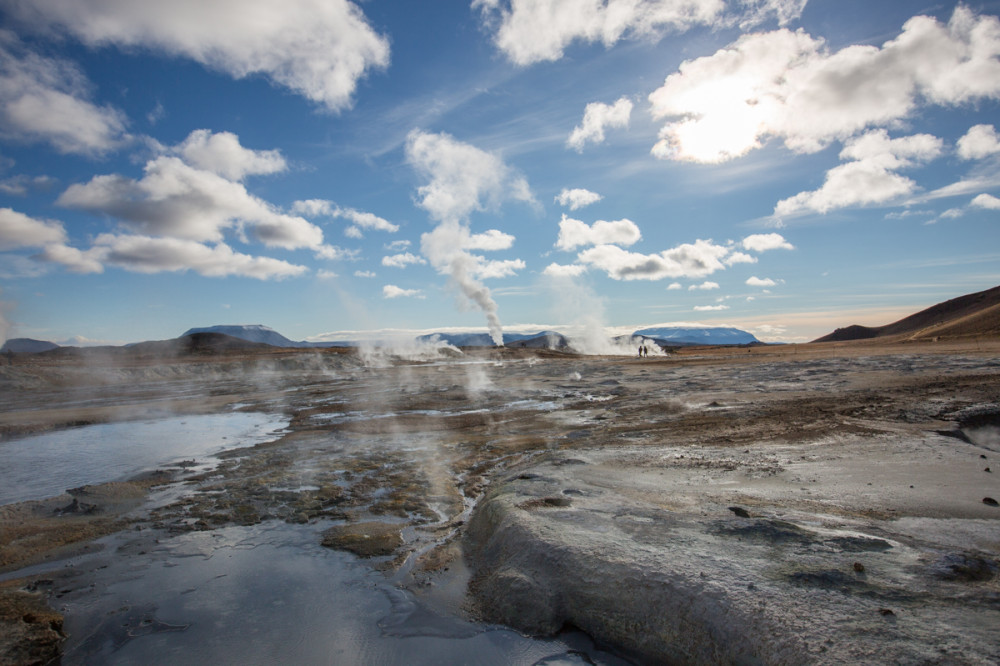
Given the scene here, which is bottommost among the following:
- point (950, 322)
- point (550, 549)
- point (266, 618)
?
point (266, 618)

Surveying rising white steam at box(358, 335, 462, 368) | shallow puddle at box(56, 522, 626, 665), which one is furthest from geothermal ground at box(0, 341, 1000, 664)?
rising white steam at box(358, 335, 462, 368)

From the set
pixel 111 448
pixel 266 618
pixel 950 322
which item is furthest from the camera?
pixel 950 322

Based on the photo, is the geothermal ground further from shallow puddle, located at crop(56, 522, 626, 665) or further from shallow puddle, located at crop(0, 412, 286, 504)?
shallow puddle, located at crop(0, 412, 286, 504)

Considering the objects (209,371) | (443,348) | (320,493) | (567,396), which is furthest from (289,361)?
(320,493)

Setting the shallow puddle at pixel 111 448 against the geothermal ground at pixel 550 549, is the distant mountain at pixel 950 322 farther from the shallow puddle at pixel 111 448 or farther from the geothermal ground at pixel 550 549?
the shallow puddle at pixel 111 448

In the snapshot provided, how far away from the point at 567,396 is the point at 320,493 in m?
13.1

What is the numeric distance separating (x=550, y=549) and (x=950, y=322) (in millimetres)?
86774

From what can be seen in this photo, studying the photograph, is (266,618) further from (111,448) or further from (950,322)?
(950,322)

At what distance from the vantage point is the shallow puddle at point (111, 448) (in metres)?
9.38

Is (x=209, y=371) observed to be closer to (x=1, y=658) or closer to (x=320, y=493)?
(x=320, y=493)

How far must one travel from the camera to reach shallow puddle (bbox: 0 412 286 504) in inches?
369

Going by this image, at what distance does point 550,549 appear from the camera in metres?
4.73

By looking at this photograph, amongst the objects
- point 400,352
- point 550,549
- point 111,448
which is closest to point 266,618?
point 550,549

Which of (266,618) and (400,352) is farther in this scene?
(400,352)
